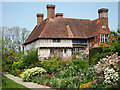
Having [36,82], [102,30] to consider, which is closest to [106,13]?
[102,30]

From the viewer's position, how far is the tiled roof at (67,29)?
104 ft

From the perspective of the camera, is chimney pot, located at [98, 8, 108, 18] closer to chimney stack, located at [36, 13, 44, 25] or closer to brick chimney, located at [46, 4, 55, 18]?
brick chimney, located at [46, 4, 55, 18]

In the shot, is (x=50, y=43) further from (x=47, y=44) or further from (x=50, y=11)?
(x=50, y=11)

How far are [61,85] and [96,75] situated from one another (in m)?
2.42

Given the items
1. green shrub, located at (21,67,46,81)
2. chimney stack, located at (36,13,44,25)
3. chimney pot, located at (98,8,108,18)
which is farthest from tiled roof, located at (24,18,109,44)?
green shrub, located at (21,67,46,81)

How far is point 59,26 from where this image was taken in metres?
33.2

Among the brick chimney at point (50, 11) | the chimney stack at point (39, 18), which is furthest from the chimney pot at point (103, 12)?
the chimney stack at point (39, 18)

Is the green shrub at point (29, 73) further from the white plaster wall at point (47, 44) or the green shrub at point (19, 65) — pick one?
the white plaster wall at point (47, 44)

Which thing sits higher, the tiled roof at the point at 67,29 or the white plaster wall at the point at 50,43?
the tiled roof at the point at 67,29

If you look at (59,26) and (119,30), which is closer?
(119,30)

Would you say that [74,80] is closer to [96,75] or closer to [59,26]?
[96,75]

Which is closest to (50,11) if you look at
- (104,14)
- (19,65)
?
(104,14)

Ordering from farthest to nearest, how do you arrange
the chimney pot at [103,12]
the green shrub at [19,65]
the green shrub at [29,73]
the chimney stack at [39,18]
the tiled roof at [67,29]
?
the chimney stack at [39,18] → the chimney pot at [103,12] → the tiled roof at [67,29] → the green shrub at [19,65] → the green shrub at [29,73]

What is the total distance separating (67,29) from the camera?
33.3 meters
